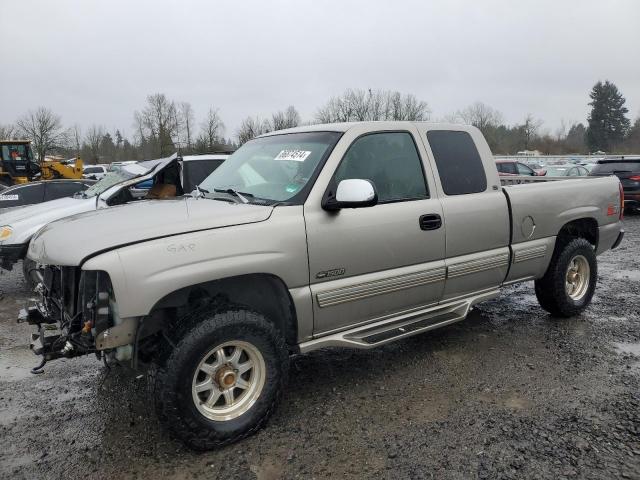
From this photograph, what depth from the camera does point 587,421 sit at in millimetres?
3270

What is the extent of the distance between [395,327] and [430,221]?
86 centimetres

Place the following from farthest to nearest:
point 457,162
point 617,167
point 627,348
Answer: point 617,167, point 627,348, point 457,162

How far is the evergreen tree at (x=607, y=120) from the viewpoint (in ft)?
237

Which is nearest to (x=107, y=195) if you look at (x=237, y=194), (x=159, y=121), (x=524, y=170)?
(x=237, y=194)

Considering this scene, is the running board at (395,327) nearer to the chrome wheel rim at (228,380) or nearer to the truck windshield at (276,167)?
the chrome wheel rim at (228,380)

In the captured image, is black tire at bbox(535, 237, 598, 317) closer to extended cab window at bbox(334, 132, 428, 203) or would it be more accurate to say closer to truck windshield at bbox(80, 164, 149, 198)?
extended cab window at bbox(334, 132, 428, 203)

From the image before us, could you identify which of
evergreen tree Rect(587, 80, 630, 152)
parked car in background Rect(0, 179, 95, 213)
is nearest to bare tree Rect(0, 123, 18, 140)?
parked car in background Rect(0, 179, 95, 213)

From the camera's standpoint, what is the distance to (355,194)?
10.7 feet

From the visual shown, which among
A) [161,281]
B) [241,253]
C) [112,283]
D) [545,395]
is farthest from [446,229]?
[112,283]

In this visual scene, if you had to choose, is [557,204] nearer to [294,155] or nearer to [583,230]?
[583,230]

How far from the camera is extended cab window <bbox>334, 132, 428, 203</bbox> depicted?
3.72 meters

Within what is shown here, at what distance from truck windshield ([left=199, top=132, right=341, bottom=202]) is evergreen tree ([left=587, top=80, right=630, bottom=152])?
260ft

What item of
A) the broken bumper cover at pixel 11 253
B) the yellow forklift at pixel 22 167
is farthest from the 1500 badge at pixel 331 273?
the yellow forklift at pixel 22 167

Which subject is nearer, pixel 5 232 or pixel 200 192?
pixel 200 192
